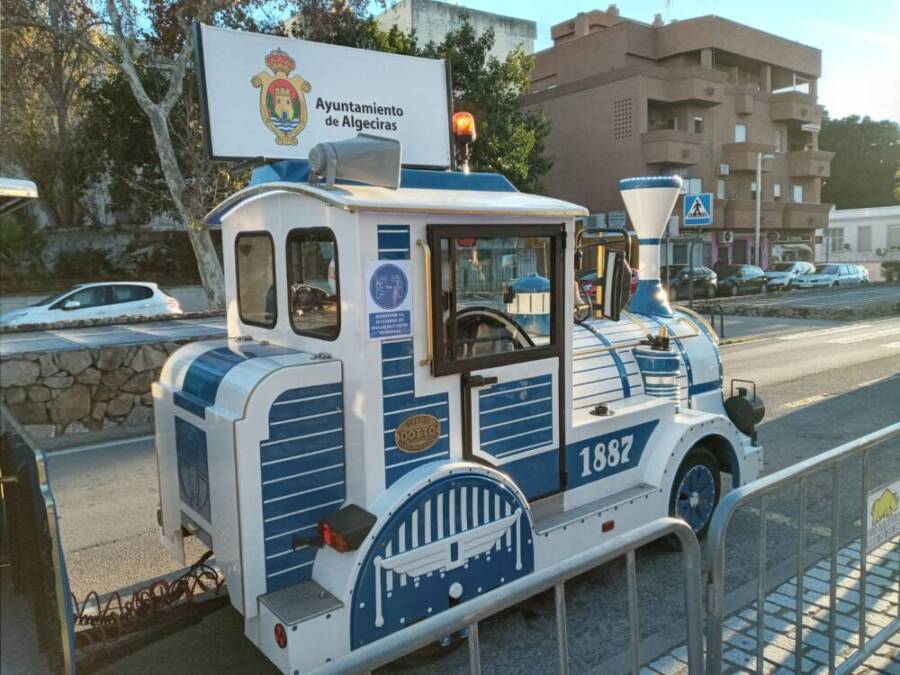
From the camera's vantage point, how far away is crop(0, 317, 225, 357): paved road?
8688 mm

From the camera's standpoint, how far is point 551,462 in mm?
4172

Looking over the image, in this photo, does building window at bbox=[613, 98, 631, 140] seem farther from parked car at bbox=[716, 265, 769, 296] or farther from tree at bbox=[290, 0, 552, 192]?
tree at bbox=[290, 0, 552, 192]

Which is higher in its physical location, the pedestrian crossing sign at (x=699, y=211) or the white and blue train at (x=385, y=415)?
the pedestrian crossing sign at (x=699, y=211)

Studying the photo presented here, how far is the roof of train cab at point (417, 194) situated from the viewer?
329 cm

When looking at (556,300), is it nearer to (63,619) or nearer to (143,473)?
(63,619)

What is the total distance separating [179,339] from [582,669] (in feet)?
23.9

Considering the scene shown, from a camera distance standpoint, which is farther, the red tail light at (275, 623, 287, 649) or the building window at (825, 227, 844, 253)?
the building window at (825, 227, 844, 253)

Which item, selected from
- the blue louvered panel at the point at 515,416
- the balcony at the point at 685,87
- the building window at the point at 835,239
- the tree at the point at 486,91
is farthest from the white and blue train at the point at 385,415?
the building window at the point at 835,239

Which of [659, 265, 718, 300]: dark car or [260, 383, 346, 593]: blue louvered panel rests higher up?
[260, 383, 346, 593]: blue louvered panel

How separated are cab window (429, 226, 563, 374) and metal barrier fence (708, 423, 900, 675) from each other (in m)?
1.44

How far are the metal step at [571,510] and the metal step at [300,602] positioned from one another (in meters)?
1.30

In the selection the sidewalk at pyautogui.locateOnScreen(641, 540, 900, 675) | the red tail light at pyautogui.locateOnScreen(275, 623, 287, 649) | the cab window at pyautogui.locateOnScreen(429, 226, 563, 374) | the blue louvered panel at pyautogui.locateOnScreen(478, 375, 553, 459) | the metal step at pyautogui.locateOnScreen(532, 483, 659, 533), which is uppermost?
the cab window at pyautogui.locateOnScreen(429, 226, 563, 374)

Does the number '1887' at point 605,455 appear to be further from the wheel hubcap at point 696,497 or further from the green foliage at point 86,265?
the green foliage at point 86,265

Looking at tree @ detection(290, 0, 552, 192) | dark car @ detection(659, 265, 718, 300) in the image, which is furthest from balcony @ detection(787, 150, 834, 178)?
tree @ detection(290, 0, 552, 192)
